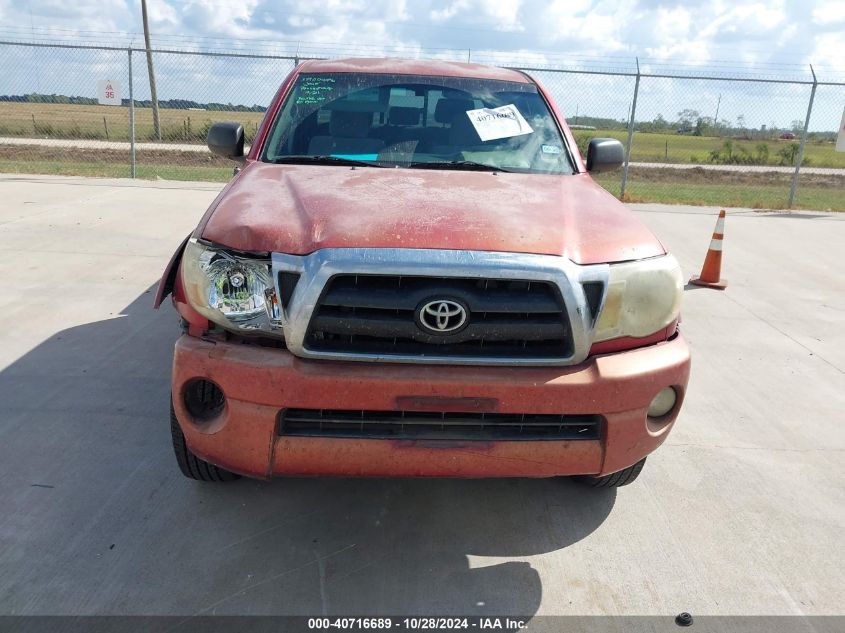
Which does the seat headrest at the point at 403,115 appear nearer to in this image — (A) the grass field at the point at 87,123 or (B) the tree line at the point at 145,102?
(B) the tree line at the point at 145,102

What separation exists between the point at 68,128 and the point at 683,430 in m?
25.9

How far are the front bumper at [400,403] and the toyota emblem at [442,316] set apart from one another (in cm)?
14

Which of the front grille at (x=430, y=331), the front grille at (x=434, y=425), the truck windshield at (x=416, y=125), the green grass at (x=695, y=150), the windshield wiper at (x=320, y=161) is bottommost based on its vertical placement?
the green grass at (x=695, y=150)

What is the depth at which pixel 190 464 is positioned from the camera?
113 inches

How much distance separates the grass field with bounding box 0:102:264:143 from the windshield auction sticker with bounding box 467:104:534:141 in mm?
15923

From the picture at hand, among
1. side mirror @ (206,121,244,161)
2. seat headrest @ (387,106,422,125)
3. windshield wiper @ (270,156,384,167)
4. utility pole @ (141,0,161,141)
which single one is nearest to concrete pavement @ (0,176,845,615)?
side mirror @ (206,121,244,161)

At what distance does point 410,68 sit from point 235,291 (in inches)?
93.2

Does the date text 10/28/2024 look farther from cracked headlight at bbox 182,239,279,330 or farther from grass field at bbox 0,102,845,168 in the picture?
grass field at bbox 0,102,845,168

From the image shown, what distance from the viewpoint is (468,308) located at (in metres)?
2.37

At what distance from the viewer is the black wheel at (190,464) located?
2.80 metres

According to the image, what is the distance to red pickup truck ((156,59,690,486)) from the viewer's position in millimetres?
2350

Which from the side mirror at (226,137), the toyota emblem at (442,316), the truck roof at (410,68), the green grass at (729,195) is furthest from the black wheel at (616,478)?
the green grass at (729,195)

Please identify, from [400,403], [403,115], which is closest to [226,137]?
[403,115]

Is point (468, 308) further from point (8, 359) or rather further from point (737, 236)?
point (737, 236)
